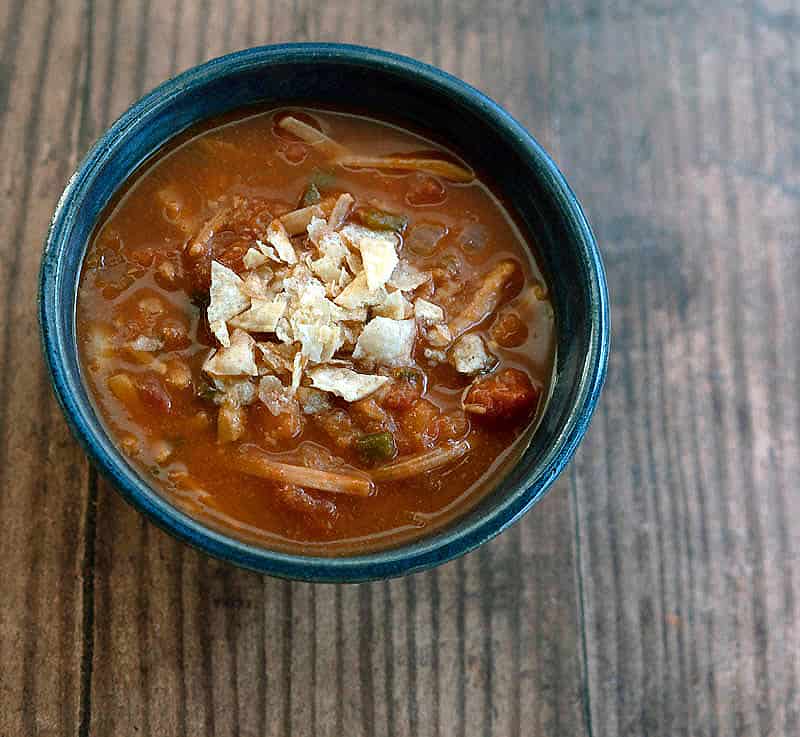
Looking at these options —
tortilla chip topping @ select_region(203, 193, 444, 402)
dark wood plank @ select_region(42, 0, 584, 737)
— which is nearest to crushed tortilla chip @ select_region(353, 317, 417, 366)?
tortilla chip topping @ select_region(203, 193, 444, 402)

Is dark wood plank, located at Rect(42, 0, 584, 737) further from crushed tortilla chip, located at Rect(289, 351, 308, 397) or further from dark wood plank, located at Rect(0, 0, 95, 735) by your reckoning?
crushed tortilla chip, located at Rect(289, 351, 308, 397)

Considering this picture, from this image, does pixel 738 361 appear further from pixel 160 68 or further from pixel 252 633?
pixel 160 68

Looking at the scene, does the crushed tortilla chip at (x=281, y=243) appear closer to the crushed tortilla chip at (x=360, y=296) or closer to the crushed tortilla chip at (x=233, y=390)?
the crushed tortilla chip at (x=360, y=296)

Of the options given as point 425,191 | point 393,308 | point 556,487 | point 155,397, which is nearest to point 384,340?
point 393,308

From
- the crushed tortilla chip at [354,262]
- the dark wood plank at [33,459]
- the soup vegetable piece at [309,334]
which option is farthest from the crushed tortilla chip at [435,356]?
the dark wood plank at [33,459]

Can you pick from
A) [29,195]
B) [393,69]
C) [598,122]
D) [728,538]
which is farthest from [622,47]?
[29,195]

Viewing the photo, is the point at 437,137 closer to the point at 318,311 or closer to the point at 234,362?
the point at 318,311
